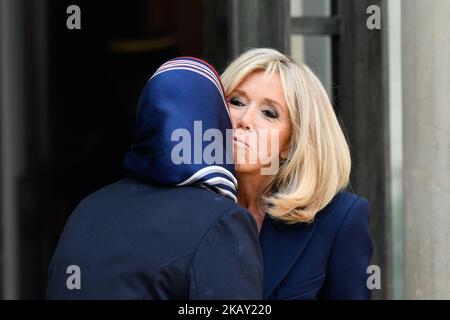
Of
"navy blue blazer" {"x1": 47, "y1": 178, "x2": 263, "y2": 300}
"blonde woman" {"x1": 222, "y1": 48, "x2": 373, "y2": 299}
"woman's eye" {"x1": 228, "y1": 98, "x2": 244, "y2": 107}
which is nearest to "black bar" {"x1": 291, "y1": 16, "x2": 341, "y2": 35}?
"blonde woman" {"x1": 222, "y1": 48, "x2": 373, "y2": 299}

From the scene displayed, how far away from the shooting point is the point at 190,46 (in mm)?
7215

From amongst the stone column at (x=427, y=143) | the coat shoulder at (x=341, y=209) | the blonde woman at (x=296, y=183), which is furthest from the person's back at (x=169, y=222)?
the stone column at (x=427, y=143)

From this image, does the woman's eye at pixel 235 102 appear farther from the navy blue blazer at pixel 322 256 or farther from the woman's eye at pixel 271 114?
the navy blue blazer at pixel 322 256

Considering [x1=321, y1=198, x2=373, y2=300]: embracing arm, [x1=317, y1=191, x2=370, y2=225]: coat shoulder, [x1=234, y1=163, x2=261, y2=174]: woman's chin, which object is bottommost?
[x1=321, y1=198, x2=373, y2=300]: embracing arm

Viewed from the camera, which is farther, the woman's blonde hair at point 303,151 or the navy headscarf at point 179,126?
the woman's blonde hair at point 303,151

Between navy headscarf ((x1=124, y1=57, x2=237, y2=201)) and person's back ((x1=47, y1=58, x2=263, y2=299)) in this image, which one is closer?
person's back ((x1=47, y1=58, x2=263, y2=299))

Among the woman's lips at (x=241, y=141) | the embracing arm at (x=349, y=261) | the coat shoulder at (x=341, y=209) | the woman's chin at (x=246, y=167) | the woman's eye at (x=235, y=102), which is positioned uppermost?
the woman's eye at (x=235, y=102)

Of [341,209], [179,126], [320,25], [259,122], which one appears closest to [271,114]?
[259,122]

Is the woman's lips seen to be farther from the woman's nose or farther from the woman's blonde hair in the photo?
the woman's blonde hair

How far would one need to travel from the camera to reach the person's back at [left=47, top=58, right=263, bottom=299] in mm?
2234

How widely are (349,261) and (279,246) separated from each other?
0.23 m

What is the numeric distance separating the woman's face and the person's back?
35 cm

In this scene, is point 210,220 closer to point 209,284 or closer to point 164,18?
point 209,284

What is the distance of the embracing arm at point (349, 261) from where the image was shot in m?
2.90
